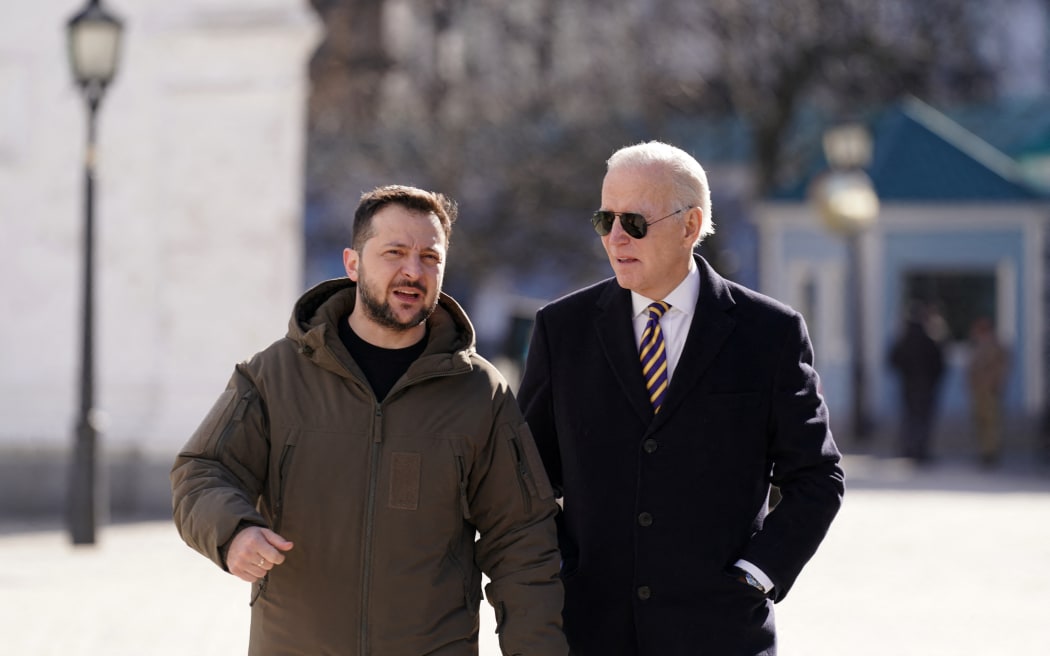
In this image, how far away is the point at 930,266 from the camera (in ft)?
90.8

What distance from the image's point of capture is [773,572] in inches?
165

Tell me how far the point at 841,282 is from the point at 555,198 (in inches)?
209

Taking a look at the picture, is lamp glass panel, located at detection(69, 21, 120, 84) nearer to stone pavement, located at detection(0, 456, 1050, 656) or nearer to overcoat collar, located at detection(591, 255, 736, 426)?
stone pavement, located at detection(0, 456, 1050, 656)

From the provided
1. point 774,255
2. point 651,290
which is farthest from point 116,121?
point 774,255

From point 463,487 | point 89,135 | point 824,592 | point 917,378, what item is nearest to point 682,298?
point 463,487

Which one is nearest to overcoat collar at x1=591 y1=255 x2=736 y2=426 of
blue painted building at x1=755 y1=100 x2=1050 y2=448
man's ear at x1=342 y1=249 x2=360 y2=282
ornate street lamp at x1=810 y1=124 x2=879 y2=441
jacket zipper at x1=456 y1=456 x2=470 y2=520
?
jacket zipper at x1=456 y1=456 x2=470 y2=520

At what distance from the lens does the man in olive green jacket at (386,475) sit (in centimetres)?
408

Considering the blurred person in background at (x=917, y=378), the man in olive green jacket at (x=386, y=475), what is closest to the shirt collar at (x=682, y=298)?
the man in olive green jacket at (x=386, y=475)

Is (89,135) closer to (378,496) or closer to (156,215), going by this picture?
(156,215)

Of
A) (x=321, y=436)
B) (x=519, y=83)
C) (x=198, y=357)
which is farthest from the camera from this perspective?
(x=519, y=83)

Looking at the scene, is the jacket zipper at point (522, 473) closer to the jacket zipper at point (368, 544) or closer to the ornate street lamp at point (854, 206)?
the jacket zipper at point (368, 544)

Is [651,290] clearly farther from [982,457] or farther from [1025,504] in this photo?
[982,457]

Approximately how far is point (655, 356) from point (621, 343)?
0.30ft

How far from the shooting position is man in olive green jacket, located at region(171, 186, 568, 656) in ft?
13.4
